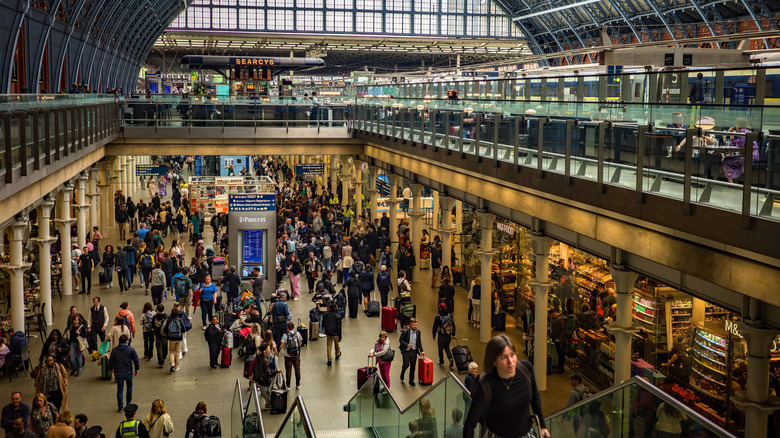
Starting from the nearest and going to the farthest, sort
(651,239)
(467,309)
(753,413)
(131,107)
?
(753,413) → (651,239) → (467,309) → (131,107)

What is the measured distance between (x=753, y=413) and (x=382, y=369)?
8.17m

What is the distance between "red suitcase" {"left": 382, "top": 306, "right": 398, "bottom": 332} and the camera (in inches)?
884

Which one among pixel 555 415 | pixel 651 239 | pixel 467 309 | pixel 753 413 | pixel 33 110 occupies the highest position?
pixel 33 110

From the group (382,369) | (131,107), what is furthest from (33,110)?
(131,107)

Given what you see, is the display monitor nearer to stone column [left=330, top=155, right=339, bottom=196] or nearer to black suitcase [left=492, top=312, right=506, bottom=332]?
black suitcase [left=492, top=312, right=506, bottom=332]

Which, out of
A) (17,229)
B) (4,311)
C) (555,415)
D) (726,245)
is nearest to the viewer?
(555,415)

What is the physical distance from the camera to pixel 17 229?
62.8ft

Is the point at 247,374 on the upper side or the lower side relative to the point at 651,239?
lower

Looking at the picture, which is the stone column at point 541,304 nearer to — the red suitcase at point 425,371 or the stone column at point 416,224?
the red suitcase at point 425,371

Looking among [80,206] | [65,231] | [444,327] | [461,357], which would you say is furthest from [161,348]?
[80,206]

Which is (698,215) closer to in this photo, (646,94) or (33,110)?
(646,94)

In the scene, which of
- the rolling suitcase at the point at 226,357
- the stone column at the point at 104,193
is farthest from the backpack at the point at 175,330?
the stone column at the point at 104,193

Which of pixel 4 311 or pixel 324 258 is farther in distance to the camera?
pixel 324 258

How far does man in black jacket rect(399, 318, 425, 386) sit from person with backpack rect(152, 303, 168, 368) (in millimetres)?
5307
